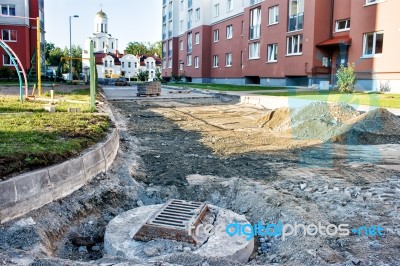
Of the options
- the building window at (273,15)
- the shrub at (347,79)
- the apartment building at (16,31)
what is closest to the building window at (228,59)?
the building window at (273,15)

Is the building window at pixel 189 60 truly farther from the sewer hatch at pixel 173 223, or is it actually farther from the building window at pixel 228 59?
the sewer hatch at pixel 173 223

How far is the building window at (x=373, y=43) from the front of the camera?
21.9m

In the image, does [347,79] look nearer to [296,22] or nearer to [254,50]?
[296,22]

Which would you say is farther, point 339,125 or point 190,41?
point 190,41

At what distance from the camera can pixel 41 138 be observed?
5.35 metres

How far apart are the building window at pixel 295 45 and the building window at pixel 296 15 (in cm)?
65

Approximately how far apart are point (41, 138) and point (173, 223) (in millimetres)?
2694

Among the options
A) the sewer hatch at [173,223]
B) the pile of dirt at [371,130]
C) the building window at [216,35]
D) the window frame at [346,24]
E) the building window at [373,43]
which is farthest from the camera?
the building window at [216,35]

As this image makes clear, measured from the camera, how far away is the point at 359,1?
75.4 ft

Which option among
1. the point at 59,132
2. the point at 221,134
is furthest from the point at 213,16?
the point at 59,132

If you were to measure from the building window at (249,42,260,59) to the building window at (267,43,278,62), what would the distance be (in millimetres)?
2023

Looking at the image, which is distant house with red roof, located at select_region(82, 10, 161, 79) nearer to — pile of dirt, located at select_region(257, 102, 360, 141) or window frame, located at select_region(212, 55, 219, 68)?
window frame, located at select_region(212, 55, 219, 68)

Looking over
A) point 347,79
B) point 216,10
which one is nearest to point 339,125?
point 347,79

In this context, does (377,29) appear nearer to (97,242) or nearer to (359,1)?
(359,1)
